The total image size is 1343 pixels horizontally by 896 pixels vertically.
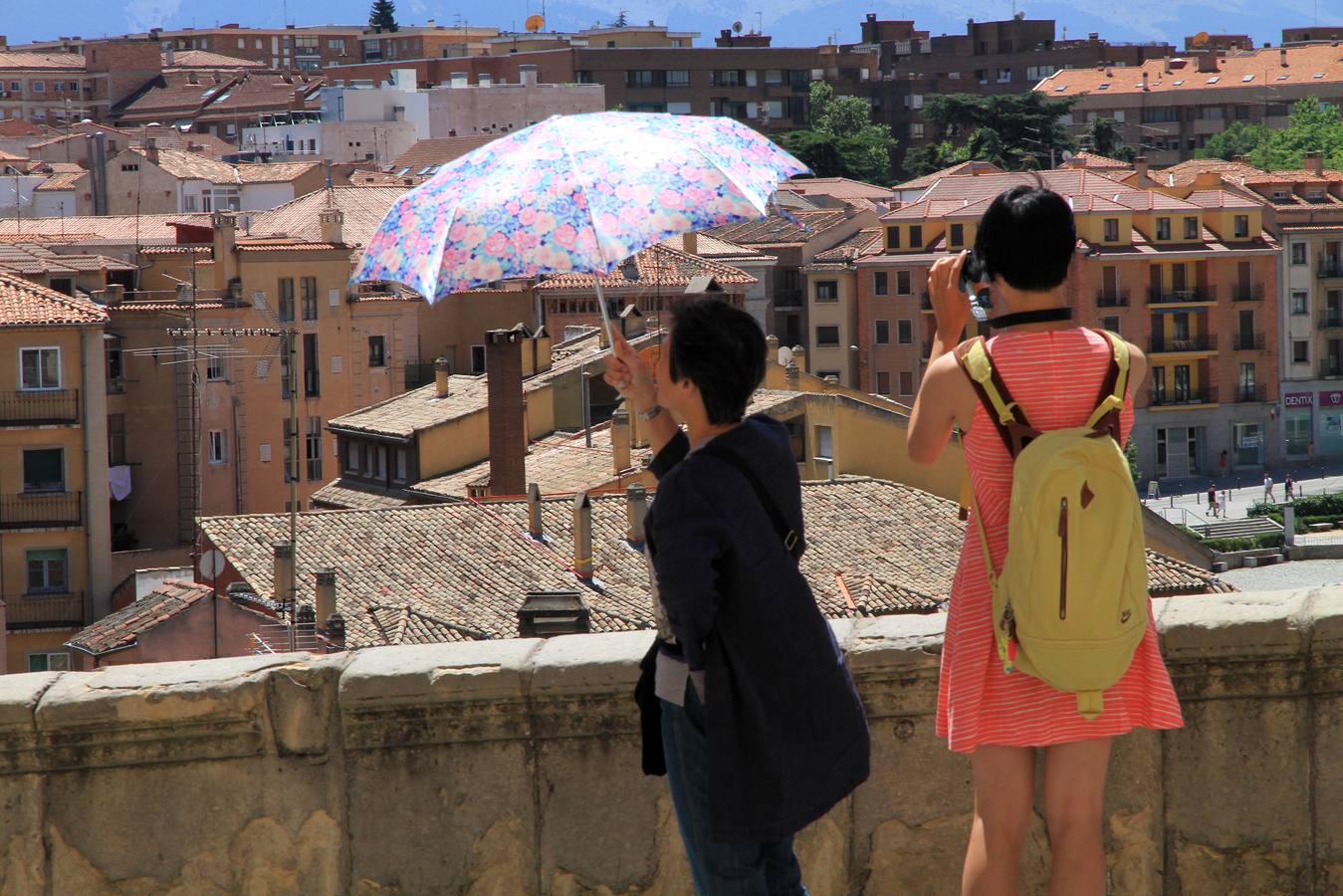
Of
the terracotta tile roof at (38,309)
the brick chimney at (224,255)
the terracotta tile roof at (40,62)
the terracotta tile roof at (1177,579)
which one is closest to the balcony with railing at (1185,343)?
the brick chimney at (224,255)

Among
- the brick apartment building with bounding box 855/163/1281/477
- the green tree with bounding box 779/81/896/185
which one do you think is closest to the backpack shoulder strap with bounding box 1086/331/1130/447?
the brick apartment building with bounding box 855/163/1281/477

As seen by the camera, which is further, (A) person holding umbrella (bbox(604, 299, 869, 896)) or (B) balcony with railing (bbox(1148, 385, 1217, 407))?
(B) balcony with railing (bbox(1148, 385, 1217, 407))

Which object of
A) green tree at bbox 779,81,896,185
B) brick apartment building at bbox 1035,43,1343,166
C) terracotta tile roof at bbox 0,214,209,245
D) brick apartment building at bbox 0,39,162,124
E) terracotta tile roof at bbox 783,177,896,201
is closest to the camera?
terracotta tile roof at bbox 0,214,209,245

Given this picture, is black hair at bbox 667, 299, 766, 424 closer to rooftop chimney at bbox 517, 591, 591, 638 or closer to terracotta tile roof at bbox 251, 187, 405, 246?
rooftop chimney at bbox 517, 591, 591, 638

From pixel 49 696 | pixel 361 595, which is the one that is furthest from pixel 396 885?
pixel 361 595

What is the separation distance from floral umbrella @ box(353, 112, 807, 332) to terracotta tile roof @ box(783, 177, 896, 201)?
6892cm

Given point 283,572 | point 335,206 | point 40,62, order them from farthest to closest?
1. point 40,62
2. point 335,206
3. point 283,572

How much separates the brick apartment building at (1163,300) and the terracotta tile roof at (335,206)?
14.3 meters

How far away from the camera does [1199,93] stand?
341ft

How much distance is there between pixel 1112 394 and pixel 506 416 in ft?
97.6

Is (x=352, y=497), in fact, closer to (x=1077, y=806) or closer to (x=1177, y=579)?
(x=1177, y=579)

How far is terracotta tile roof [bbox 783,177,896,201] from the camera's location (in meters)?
75.3

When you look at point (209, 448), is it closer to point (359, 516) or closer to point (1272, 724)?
point (359, 516)

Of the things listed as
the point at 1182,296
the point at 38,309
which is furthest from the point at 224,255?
the point at 1182,296
